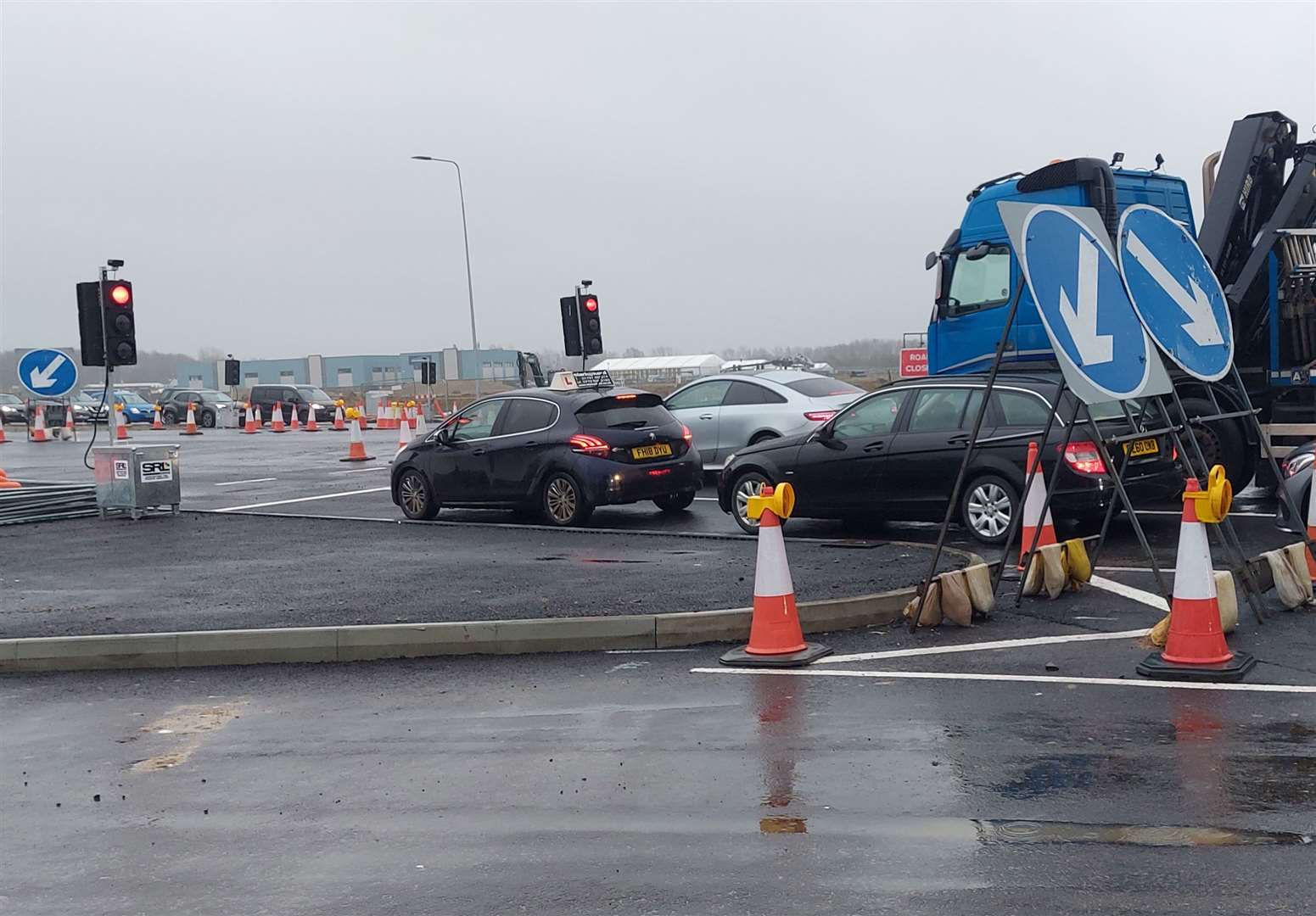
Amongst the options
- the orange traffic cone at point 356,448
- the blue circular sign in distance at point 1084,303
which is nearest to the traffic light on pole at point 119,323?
the orange traffic cone at point 356,448

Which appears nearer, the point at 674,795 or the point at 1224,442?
the point at 674,795

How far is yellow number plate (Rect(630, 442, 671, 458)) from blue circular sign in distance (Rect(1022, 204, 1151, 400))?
7.77 metres

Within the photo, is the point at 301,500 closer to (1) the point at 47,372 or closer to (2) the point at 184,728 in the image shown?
(1) the point at 47,372

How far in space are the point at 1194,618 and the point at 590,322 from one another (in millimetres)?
21253

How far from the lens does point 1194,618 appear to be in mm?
7355

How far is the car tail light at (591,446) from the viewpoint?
15.5 meters

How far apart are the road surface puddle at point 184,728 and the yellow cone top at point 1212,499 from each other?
5194 mm

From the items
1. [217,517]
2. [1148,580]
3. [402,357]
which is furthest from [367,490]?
[402,357]

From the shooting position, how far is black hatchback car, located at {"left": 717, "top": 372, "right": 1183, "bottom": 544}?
40.0 ft

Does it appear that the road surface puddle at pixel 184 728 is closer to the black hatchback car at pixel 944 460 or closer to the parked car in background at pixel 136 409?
the black hatchback car at pixel 944 460

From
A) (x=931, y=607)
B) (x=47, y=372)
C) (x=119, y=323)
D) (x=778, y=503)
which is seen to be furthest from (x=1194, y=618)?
(x=47, y=372)

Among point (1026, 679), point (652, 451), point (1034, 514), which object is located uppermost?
point (652, 451)

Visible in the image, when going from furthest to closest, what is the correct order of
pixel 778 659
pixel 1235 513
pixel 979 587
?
pixel 1235 513
pixel 979 587
pixel 778 659

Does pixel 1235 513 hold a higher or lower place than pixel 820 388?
lower
